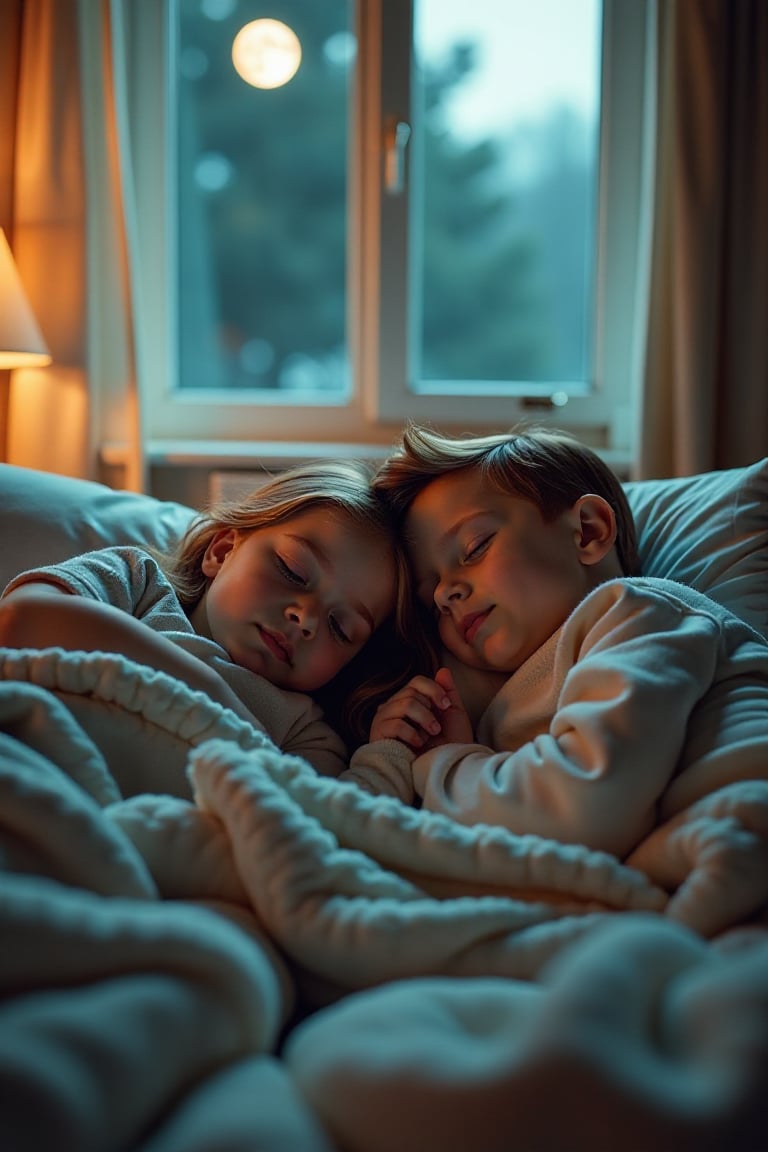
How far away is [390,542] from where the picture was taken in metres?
1.52

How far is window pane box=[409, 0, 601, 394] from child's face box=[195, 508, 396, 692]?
1456 mm

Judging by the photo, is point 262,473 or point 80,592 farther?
point 262,473

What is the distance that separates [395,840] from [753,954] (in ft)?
1.04

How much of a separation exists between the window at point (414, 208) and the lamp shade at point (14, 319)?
2.18ft

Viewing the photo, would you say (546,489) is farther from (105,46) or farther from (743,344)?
(105,46)

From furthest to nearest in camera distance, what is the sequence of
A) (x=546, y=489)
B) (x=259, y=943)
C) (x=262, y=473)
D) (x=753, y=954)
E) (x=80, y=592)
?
1. (x=262, y=473)
2. (x=546, y=489)
3. (x=80, y=592)
4. (x=259, y=943)
5. (x=753, y=954)

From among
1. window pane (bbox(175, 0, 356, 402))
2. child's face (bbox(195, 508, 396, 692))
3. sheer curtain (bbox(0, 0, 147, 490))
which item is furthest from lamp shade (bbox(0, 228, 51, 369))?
child's face (bbox(195, 508, 396, 692))

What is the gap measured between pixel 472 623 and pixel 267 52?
80.9 inches

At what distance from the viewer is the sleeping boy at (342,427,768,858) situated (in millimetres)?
1011

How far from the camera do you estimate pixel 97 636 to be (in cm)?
124

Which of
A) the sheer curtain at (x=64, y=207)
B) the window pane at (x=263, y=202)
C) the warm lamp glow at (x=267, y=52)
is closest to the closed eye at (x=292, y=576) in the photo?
the sheer curtain at (x=64, y=207)

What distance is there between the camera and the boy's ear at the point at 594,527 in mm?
1470

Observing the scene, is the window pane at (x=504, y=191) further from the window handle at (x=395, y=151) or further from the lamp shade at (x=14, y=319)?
the lamp shade at (x=14, y=319)

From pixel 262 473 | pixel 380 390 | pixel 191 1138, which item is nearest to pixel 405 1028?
pixel 191 1138
